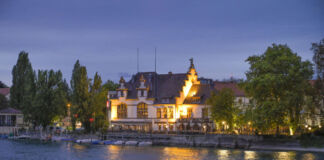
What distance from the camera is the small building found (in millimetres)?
102125

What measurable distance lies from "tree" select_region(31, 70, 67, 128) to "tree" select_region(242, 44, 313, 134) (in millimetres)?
46685

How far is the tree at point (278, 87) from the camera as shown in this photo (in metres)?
61.6

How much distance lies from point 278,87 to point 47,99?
2092 inches

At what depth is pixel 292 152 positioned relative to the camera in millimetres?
61000

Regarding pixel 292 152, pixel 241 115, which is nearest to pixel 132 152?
pixel 241 115

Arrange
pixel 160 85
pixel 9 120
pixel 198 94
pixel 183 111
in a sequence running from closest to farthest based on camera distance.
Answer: pixel 183 111, pixel 198 94, pixel 160 85, pixel 9 120

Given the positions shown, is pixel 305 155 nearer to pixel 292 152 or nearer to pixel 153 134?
pixel 292 152

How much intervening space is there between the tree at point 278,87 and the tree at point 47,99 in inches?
1838

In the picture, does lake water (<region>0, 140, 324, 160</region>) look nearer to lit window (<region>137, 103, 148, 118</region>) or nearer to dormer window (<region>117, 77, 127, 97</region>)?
lit window (<region>137, 103, 148, 118</region>)

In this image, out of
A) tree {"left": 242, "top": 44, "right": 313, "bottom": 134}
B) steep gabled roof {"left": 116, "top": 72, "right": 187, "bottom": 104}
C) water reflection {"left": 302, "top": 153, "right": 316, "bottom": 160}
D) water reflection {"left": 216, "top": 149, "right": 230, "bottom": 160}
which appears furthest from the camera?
steep gabled roof {"left": 116, "top": 72, "right": 187, "bottom": 104}

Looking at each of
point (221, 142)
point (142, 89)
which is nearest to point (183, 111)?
point (142, 89)

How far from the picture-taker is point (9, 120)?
105938 mm

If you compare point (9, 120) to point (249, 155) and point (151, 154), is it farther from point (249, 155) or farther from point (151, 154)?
point (249, 155)

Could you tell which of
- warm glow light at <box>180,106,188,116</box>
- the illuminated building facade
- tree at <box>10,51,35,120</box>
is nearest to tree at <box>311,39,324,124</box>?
the illuminated building facade
